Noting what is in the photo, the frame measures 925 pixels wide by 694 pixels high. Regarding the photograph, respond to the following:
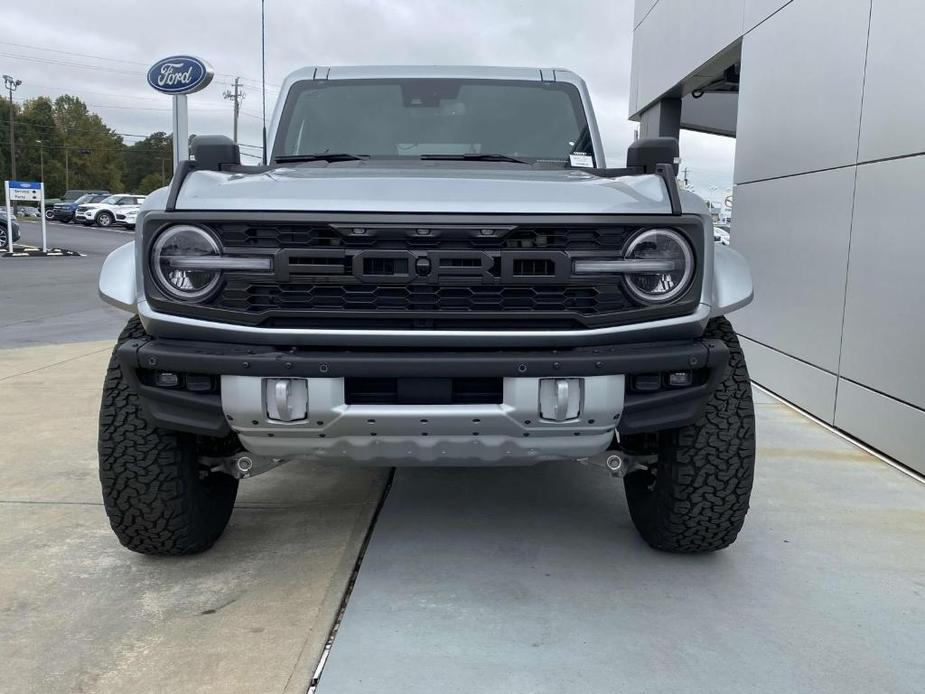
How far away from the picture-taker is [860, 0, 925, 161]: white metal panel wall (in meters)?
4.32

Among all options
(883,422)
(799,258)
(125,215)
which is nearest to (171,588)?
(883,422)

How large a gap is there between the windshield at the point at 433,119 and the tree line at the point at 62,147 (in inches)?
3262

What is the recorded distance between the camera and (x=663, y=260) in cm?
255

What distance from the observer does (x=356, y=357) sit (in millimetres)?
2414

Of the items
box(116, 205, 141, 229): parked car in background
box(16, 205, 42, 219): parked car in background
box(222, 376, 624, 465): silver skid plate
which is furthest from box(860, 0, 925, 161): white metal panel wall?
box(16, 205, 42, 219): parked car in background

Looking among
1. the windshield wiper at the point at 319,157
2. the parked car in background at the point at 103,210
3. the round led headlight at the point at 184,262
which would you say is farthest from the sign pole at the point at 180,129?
the parked car in background at the point at 103,210

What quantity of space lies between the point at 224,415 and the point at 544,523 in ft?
5.09

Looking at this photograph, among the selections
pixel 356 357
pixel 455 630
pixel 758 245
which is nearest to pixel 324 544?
pixel 455 630

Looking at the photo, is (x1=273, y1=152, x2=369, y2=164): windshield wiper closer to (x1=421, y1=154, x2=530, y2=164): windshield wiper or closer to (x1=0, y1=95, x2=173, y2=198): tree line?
(x1=421, y1=154, x2=530, y2=164): windshield wiper

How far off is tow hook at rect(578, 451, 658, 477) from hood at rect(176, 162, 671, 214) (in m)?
0.86

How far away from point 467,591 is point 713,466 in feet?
3.12

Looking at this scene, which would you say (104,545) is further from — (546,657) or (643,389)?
(643,389)

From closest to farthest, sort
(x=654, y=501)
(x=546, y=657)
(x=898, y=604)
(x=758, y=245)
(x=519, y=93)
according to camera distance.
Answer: (x=546, y=657)
(x=898, y=604)
(x=654, y=501)
(x=519, y=93)
(x=758, y=245)

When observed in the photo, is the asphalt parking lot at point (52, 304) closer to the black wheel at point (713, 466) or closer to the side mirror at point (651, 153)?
the side mirror at point (651, 153)
